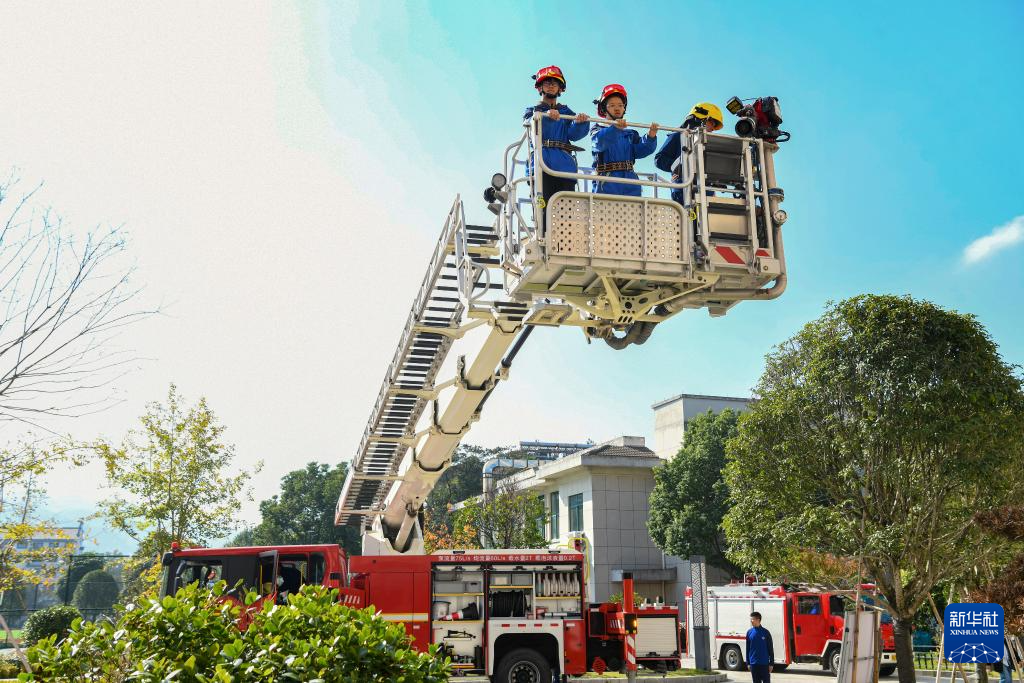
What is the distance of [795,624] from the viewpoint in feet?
67.9

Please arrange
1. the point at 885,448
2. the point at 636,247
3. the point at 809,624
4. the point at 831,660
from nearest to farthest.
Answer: the point at 636,247, the point at 885,448, the point at 831,660, the point at 809,624

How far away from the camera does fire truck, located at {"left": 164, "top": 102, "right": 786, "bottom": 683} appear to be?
6.68 meters

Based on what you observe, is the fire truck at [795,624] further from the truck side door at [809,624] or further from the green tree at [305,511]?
the green tree at [305,511]

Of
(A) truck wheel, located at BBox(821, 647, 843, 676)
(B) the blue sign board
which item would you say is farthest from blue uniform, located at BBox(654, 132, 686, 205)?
(A) truck wheel, located at BBox(821, 647, 843, 676)

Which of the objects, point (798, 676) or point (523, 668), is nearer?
point (523, 668)

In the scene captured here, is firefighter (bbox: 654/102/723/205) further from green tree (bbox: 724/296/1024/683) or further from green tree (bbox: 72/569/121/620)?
green tree (bbox: 72/569/121/620)

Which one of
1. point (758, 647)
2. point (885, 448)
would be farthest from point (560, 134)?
point (885, 448)

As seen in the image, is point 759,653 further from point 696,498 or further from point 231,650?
point 696,498

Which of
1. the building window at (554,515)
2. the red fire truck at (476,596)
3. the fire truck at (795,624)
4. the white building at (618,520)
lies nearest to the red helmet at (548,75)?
the red fire truck at (476,596)

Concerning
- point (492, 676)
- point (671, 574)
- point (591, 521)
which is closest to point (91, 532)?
point (492, 676)

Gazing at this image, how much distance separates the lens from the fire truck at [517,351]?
6.68m

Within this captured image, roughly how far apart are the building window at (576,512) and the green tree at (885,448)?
22512 mm

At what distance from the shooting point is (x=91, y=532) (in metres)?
20.4

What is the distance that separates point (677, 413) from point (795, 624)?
20390mm
